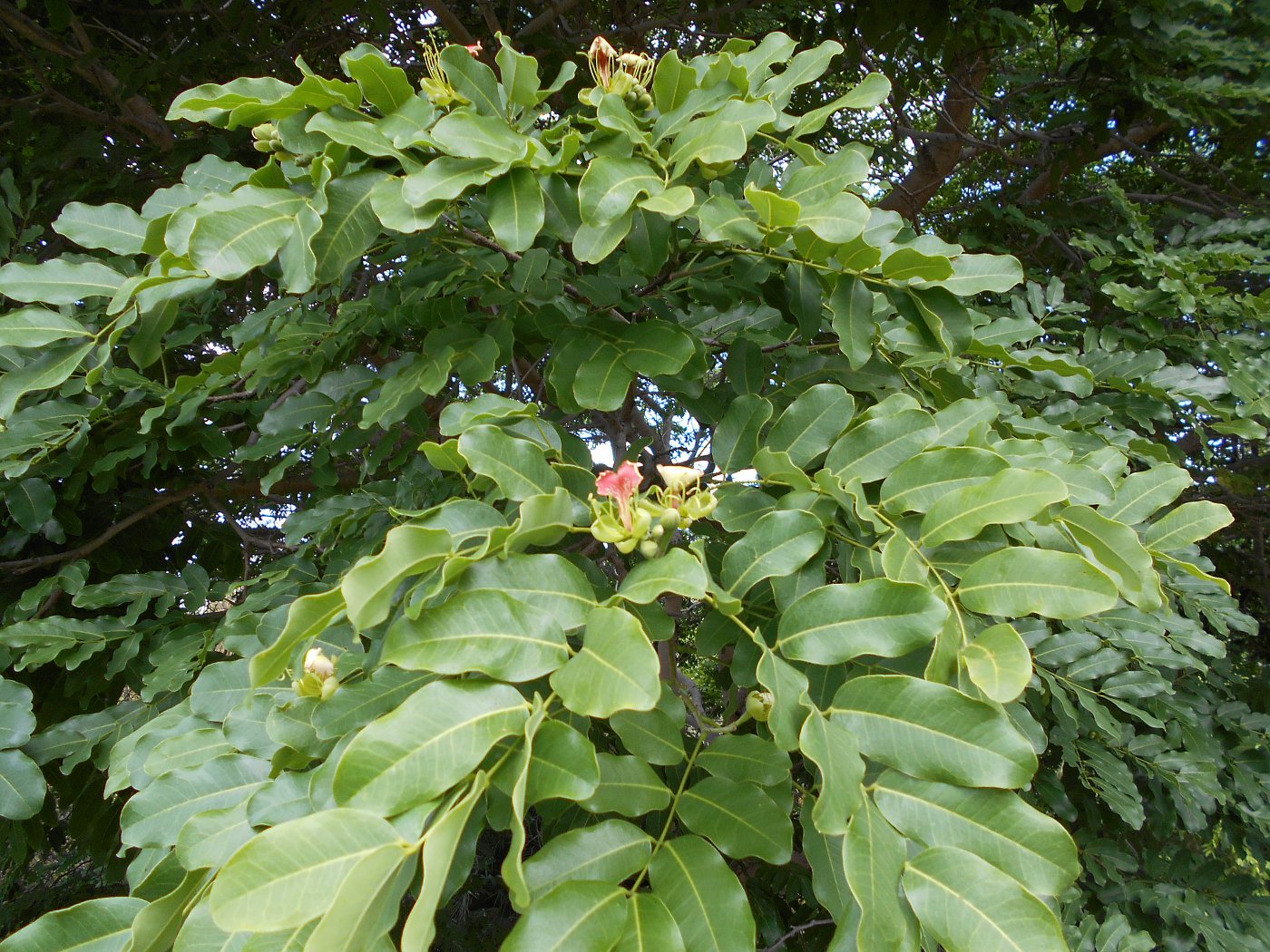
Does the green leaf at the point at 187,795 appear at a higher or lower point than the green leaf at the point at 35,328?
lower

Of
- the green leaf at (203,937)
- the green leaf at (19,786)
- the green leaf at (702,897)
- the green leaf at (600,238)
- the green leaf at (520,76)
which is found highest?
the green leaf at (520,76)

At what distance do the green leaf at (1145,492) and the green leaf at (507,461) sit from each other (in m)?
0.63

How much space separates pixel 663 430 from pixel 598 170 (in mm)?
1230

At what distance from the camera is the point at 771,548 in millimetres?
754

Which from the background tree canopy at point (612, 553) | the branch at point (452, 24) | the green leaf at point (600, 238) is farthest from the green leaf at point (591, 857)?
the branch at point (452, 24)

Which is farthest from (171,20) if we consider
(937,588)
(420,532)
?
(937,588)

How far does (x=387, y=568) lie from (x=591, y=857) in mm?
273

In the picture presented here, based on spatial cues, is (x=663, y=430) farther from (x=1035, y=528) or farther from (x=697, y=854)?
(x=697, y=854)

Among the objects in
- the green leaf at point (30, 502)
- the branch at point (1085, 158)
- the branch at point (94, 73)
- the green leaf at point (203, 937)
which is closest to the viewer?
the green leaf at point (203, 937)

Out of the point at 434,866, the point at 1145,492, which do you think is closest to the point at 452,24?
the point at 1145,492

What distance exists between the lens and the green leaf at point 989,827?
576mm

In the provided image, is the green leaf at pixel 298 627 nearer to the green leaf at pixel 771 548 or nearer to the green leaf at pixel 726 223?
the green leaf at pixel 771 548

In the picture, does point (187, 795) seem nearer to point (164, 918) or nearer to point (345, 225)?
point (164, 918)

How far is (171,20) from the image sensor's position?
2760 mm
